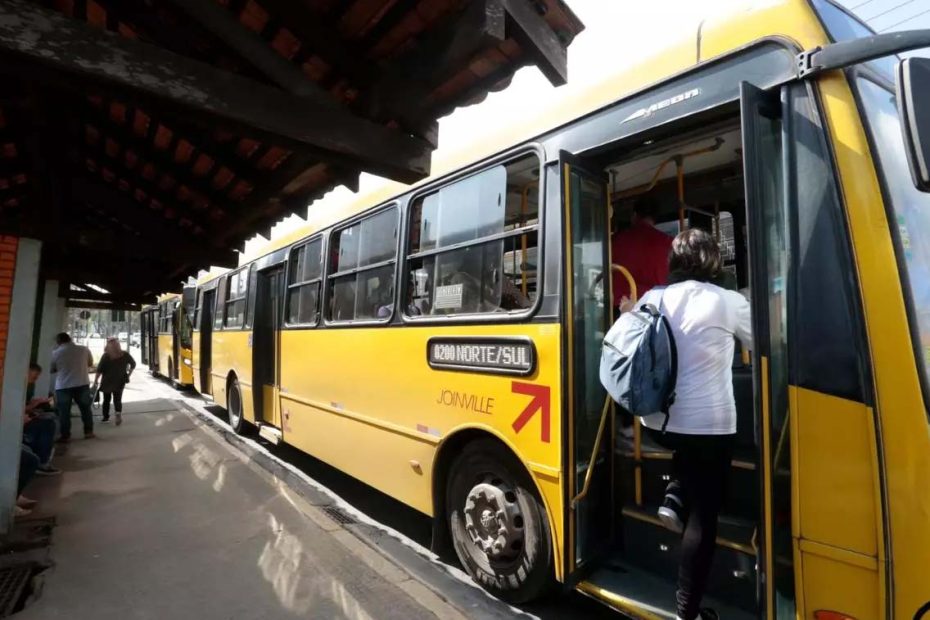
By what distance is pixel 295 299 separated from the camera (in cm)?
609

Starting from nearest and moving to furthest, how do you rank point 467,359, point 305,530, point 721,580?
point 721,580
point 467,359
point 305,530

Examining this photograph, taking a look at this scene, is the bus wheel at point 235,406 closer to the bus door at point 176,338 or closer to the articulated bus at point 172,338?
the articulated bus at point 172,338

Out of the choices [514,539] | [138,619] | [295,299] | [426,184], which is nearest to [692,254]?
[514,539]

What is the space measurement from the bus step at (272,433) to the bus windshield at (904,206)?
6119mm

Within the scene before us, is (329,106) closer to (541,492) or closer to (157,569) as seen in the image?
(541,492)

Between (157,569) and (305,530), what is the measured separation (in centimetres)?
103

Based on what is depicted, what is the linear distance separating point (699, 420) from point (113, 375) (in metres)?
10.3

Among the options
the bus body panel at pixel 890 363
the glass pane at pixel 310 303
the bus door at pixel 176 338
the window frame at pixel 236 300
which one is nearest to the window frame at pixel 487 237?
the bus body panel at pixel 890 363

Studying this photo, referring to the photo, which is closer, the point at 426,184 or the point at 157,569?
the point at 157,569

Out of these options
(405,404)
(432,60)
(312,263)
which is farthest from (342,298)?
(432,60)

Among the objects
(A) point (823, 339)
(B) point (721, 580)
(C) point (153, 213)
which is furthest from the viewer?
(C) point (153, 213)

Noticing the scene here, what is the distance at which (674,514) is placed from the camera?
2.30m

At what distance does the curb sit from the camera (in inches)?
124

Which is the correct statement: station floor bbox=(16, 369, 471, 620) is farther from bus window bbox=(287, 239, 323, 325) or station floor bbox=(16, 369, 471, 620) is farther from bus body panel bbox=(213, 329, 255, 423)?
bus window bbox=(287, 239, 323, 325)
